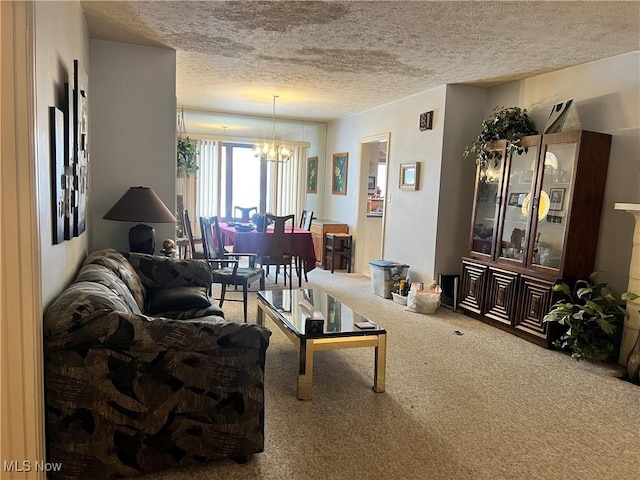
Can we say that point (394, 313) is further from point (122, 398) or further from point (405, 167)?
point (122, 398)

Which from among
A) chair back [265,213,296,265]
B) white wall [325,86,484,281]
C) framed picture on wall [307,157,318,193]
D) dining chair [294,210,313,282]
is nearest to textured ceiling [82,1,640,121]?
white wall [325,86,484,281]

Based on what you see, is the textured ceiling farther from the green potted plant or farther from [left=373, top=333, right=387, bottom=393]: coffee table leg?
[left=373, top=333, right=387, bottom=393]: coffee table leg

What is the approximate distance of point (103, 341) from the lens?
1.85 m

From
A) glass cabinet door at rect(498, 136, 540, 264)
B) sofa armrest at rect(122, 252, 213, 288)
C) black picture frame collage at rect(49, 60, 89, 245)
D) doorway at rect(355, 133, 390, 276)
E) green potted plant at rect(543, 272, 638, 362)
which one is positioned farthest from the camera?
doorway at rect(355, 133, 390, 276)

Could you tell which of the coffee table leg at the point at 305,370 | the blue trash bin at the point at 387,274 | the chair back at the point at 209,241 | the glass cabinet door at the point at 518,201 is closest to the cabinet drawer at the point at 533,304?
the glass cabinet door at the point at 518,201

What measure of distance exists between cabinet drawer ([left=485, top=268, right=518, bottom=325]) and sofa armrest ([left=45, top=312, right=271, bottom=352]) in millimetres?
2960

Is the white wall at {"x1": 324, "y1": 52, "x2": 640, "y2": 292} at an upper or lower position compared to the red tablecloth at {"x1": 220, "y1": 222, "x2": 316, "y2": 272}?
upper

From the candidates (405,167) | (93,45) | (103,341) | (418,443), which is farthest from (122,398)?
(405,167)

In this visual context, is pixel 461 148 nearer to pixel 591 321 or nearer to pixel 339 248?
pixel 591 321

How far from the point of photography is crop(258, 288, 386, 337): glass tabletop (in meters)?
2.89

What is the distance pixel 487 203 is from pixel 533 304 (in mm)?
1196

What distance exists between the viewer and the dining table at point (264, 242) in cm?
561

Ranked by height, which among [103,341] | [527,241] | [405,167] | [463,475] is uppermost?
[405,167]

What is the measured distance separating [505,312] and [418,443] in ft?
7.72
